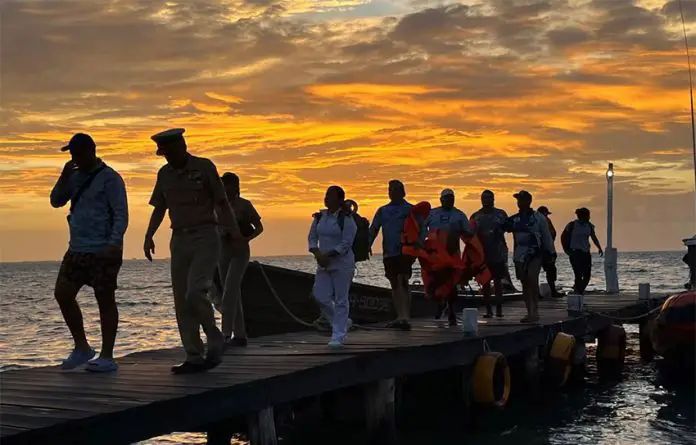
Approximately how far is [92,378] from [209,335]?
1011mm

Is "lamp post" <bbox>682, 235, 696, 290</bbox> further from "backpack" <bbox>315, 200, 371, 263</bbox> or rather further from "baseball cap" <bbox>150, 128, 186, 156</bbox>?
"baseball cap" <bbox>150, 128, 186, 156</bbox>

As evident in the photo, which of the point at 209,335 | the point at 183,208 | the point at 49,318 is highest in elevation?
the point at 183,208

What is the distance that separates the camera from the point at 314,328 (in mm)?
14672

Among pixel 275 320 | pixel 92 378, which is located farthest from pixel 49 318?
pixel 92 378

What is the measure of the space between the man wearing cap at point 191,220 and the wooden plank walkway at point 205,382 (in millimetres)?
618

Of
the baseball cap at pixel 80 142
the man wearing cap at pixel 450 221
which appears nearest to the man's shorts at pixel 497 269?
the man wearing cap at pixel 450 221

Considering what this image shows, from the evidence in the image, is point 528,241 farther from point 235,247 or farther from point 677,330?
point 235,247

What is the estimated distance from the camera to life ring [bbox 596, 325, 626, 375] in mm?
17516

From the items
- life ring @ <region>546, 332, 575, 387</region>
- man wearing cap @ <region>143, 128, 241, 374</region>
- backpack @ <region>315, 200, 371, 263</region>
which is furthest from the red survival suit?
man wearing cap @ <region>143, 128, 241, 374</region>

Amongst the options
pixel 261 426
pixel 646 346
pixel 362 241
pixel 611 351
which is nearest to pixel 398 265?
pixel 362 241

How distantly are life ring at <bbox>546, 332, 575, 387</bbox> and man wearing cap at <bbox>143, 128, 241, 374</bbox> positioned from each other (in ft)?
23.7

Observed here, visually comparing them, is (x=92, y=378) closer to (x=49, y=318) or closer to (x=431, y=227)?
(x=431, y=227)

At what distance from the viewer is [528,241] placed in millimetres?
14195

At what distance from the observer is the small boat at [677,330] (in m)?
14.9
